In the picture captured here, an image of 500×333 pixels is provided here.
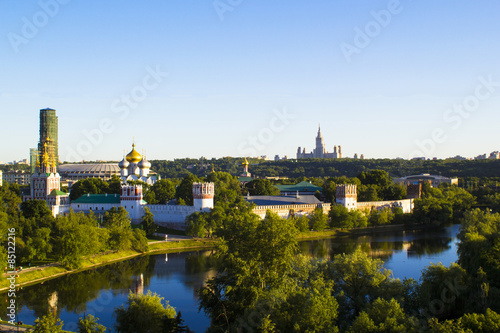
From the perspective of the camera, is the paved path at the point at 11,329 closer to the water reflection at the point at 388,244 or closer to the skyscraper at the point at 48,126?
the water reflection at the point at 388,244

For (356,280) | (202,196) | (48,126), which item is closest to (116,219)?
(202,196)

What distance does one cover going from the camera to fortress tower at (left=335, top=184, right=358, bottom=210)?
58697 millimetres

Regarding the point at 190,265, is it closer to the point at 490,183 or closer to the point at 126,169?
the point at 126,169

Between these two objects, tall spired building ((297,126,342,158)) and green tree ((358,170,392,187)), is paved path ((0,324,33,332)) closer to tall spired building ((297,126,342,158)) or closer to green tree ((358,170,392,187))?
green tree ((358,170,392,187))

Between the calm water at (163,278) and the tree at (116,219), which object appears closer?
the calm water at (163,278)

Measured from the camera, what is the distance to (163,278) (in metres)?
33.1

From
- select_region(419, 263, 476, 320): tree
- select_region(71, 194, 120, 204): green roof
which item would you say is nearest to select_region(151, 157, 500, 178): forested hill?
select_region(71, 194, 120, 204): green roof

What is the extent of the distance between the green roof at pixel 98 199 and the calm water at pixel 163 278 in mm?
13959

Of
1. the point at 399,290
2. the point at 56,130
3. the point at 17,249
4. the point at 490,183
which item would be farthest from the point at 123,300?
the point at 56,130

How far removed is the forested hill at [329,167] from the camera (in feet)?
354

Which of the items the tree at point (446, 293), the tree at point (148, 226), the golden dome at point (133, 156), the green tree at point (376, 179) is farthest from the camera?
the green tree at point (376, 179)

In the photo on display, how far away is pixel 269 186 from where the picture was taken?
223ft

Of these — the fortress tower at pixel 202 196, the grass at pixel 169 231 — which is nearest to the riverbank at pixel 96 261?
the grass at pixel 169 231

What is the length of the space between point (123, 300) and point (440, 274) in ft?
48.7
